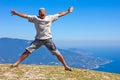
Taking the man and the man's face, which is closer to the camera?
the man's face

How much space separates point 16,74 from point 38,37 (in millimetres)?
3036

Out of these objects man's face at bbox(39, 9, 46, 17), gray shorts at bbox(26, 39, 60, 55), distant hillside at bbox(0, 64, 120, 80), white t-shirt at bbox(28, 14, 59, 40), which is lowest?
distant hillside at bbox(0, 64, 120, 80)

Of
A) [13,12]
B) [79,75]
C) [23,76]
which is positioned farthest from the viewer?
[79,75]

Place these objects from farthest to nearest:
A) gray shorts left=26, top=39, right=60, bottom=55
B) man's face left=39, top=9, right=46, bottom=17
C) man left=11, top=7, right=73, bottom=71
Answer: gray shorts left=26, top=39, right=60, bottom=55 < man left=11, top=7, right=73, bottom=71 < man's face left=39, top=9, right=46, bottom=17

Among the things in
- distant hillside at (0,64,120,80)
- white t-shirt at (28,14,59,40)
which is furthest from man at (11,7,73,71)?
distant hillside at (0,64,120,80)

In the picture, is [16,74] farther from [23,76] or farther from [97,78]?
[97,78]

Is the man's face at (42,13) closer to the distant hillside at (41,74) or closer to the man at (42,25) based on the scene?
the man at (42,25)

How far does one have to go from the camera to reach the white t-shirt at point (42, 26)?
53.6ft

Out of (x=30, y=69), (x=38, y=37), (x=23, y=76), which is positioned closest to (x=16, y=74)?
(x=23, y=76)

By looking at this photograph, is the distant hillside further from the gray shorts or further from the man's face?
the man's face

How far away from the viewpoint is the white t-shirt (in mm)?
16328

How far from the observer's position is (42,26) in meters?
16.3

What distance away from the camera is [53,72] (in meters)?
18.7

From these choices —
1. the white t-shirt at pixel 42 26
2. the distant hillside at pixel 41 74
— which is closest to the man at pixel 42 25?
the white t-shirt at pixel 42 26
